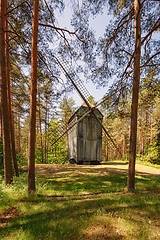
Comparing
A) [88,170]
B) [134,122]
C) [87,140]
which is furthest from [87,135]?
[134,122]

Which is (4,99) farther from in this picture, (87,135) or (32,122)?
(87,135)

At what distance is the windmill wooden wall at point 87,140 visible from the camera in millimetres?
13539

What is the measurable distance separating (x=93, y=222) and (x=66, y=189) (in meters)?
3.37

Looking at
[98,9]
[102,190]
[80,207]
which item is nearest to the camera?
[80,207]

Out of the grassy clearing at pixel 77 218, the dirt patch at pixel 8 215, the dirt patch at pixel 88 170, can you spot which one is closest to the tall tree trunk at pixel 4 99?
the grassy clearing at pixel 77 218

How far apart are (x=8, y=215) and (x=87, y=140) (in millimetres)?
10527

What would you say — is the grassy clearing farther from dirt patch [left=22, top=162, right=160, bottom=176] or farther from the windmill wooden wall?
the windmill wooden wall

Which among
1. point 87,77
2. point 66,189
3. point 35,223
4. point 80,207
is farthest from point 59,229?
point 87,77

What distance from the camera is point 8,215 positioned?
3934mm

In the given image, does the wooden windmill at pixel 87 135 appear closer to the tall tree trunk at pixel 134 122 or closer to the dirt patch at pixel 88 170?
the dirt patch at pixel 88 170

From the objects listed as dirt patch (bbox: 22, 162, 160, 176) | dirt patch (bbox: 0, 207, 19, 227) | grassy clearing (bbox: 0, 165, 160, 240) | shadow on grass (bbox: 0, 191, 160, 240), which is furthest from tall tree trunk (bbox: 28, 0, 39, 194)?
dirt patch (bbox: 22, 162, 160, 176)

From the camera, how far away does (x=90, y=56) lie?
8.07 m

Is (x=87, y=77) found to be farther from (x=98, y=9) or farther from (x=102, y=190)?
(x=102, y=190)

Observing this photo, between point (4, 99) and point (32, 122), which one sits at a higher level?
point (4, 99)
